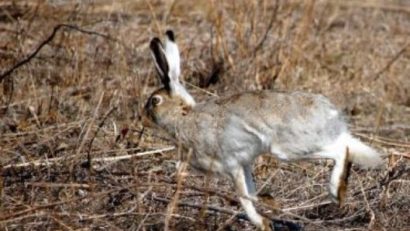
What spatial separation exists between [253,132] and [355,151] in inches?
19.6

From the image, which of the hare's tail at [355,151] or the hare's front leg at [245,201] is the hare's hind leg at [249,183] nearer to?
the hare's front leg at [245,201]

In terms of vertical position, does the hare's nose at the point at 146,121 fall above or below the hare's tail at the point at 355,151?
above

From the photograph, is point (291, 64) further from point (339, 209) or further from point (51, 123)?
point (339, 209)

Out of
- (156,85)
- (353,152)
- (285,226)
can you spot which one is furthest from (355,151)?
(156,85)

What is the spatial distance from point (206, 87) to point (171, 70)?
2.74 m

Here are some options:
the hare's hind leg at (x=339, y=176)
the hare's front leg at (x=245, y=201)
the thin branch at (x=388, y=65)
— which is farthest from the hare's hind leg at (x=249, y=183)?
the thin branch at (x=388, y=65)

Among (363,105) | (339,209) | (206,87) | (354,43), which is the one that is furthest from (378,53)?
(339,209)

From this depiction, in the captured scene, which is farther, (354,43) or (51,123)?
(354,43)

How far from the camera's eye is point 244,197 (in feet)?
16.3

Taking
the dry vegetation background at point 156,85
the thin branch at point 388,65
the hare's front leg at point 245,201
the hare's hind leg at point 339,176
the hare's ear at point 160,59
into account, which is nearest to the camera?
the hare's front leg at point 245,201

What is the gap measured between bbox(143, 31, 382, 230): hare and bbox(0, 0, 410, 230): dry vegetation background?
0.13 meters

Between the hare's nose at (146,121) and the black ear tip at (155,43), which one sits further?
the hare's nose at (146,121)

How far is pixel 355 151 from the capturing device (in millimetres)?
5289

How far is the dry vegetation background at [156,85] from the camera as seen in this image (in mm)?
5391
